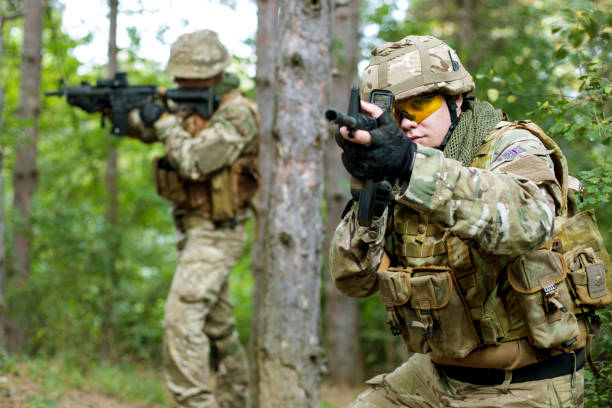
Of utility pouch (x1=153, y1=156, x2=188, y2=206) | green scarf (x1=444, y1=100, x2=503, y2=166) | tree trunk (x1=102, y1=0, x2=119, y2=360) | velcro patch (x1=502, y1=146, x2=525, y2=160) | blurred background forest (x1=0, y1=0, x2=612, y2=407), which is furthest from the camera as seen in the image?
tree trunk (x1=102, y1=0, x2=119, y2=360)

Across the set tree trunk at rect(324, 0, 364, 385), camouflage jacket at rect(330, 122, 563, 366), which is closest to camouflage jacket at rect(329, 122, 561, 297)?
camouflage jacket at rect(330, 122, 563, 366)

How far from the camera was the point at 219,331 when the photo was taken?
17.3 ft

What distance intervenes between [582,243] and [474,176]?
824mm

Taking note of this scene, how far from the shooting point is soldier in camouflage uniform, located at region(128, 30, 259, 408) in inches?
189

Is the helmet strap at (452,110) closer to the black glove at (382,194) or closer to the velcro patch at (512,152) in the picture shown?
the velcro patch at (512,152)

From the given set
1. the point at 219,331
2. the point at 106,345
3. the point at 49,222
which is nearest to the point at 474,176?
the point at 219,331

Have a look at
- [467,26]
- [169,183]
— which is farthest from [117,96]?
[467,26]

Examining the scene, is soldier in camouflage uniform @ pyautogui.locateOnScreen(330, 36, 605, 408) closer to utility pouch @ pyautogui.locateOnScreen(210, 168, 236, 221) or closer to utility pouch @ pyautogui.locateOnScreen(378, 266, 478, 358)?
utility pouch @ pyautogui.locateOnScreen(378, 266, 478, 358)

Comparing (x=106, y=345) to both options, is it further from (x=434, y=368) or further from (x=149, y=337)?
(x=434, y=368)

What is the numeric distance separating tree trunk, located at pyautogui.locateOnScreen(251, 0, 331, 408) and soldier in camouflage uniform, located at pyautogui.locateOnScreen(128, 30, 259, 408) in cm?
62

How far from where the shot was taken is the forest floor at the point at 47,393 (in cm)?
453

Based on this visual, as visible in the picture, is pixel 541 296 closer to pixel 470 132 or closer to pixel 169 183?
pixel 470 132

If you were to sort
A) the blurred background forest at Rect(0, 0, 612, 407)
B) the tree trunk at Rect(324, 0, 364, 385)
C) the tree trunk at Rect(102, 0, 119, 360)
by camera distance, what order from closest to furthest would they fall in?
1. the blurred background forest at Rect(0, 0, 612, 407)
2. the tree trunk at Rect(102, 0, 119, 360)
3. the tree trunk at Rect(324, 0, 364, 385)

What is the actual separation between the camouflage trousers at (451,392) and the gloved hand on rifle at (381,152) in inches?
38.9
